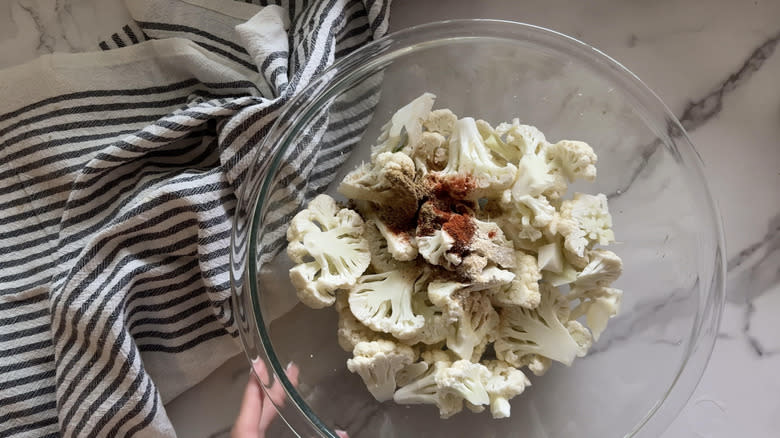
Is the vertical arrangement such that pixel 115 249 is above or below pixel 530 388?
above

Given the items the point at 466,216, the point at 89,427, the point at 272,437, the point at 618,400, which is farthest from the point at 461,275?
the point at 89,427

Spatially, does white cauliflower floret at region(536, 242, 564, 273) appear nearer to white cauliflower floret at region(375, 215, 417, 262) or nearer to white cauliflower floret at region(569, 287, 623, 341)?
white cauliflower floret at region(569, 287, 623, 341)

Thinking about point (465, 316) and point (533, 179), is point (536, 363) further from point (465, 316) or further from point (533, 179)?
point (533, 179)

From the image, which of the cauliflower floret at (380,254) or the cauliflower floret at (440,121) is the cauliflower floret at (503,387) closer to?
the cauliflower floret at (380,254)

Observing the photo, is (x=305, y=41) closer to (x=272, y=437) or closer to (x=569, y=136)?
(x=569, y=136)

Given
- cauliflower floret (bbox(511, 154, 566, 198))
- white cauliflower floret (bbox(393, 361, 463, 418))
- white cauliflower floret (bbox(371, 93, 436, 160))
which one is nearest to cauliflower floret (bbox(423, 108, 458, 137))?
white cauliflower floret (bbox(371, 93, 436, 160))

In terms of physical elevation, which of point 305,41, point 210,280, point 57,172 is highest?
point 305,41

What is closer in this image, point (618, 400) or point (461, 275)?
point (461, 275)

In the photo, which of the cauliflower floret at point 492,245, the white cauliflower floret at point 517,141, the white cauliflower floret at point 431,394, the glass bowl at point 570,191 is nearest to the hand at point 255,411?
the glass bowl at point 570,191
